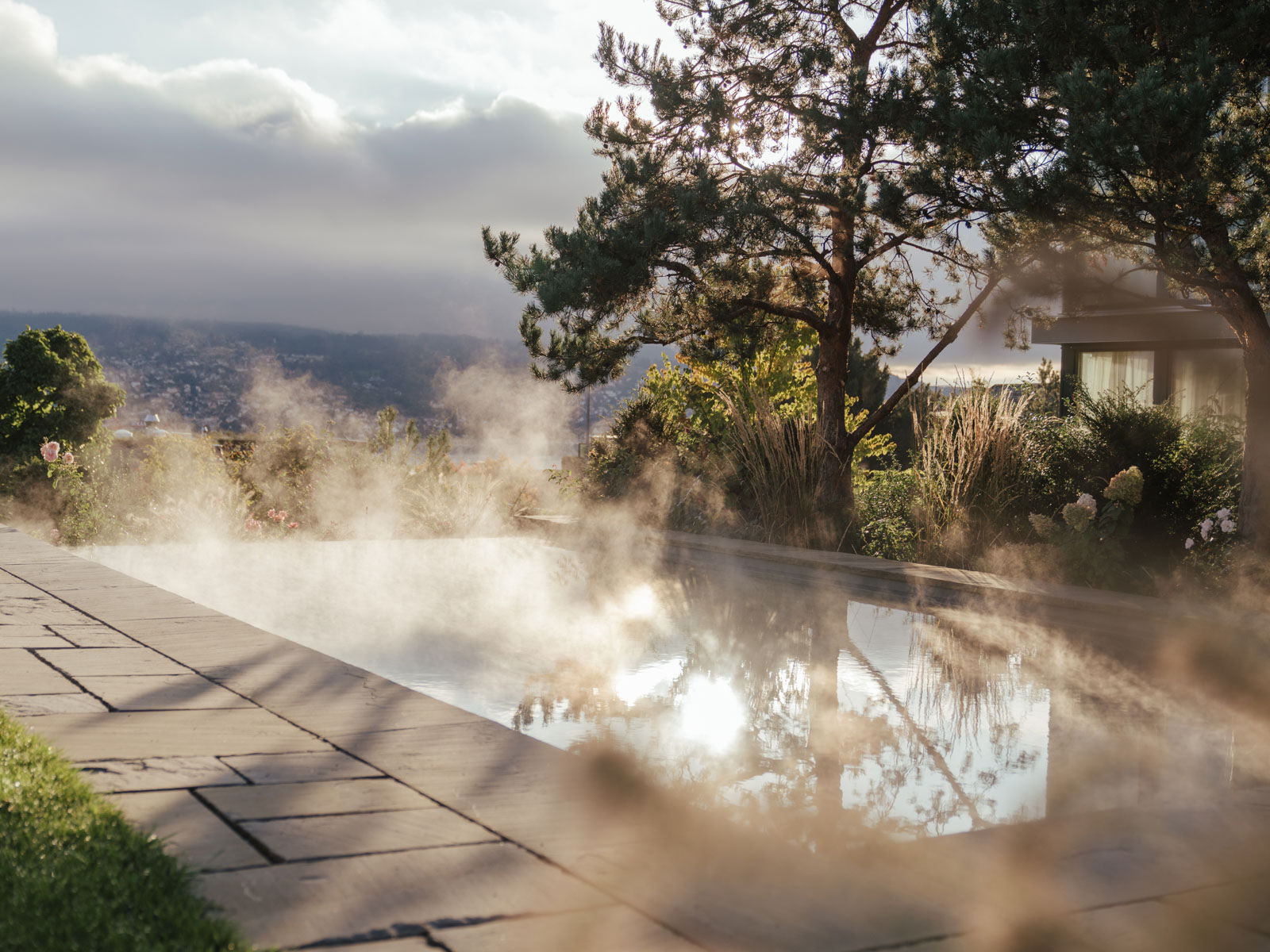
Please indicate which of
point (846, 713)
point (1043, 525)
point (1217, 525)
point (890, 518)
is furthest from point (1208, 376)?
point (846, 713)

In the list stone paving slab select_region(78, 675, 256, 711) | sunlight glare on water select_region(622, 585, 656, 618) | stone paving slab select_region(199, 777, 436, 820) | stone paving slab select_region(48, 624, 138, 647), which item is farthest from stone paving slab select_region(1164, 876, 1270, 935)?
sunlight glare on water select_region(622, 585, 656, 618)

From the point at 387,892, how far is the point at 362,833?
28 cm

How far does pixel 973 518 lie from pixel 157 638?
5261 millimetres

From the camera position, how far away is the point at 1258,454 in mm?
5938

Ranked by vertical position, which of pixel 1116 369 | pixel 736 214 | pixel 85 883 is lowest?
pixel 85 883


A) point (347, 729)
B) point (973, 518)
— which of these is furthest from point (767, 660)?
point (973, 518)

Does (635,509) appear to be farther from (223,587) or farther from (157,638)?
(157,638)

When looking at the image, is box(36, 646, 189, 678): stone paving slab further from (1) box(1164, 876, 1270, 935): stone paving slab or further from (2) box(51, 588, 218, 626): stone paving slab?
(1) box(1164, 876, 1270, 935): stone paving slab

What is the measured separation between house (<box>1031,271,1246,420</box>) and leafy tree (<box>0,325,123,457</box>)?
957cm

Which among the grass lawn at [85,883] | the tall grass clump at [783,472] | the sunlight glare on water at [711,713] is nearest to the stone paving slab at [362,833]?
the grass lawn at [85,883]

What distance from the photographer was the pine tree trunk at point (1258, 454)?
590 cm

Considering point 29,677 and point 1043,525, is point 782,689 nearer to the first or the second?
point 29,677

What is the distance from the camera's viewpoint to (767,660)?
477 cm

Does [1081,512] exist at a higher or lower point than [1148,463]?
lower
